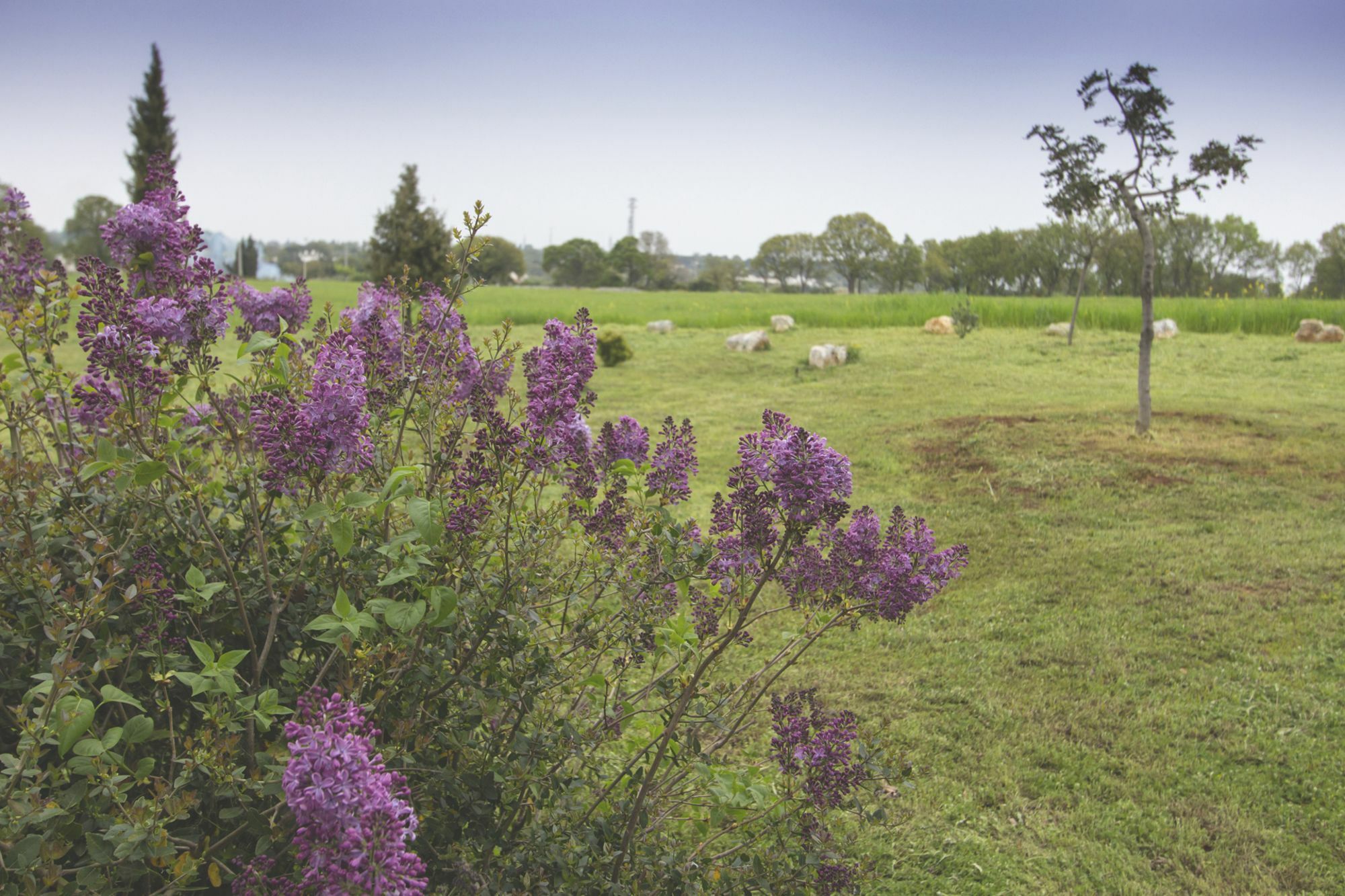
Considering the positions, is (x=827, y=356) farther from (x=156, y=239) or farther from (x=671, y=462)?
(x=156, y=239)

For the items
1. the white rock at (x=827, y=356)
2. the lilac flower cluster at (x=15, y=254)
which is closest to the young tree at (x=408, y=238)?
the white rock at (x=827, y=356)

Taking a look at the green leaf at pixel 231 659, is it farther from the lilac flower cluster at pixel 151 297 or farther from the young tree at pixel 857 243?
the young tree at pixel 857 243

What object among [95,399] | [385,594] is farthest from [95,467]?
[385,594]

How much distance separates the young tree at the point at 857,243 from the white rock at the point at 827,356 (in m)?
66.5

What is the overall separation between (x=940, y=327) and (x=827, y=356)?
5349mm

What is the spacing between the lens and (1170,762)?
363 cm

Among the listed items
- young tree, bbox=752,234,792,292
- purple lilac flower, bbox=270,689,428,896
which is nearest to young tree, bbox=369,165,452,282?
purple lilac flower, bbox=270,689,428,896

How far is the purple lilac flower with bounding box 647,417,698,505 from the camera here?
2.35m

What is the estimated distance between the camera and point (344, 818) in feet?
3.35

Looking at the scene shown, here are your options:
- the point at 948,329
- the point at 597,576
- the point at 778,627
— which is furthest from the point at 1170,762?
the point at 948,329

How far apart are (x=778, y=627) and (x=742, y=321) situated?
59.0 ft

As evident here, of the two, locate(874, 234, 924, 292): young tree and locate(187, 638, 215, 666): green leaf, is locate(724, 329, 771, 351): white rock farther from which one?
locate(874, 234, 924, 292): young tree

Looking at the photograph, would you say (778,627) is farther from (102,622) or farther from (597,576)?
(102,622)

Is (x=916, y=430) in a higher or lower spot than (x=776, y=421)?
lower
